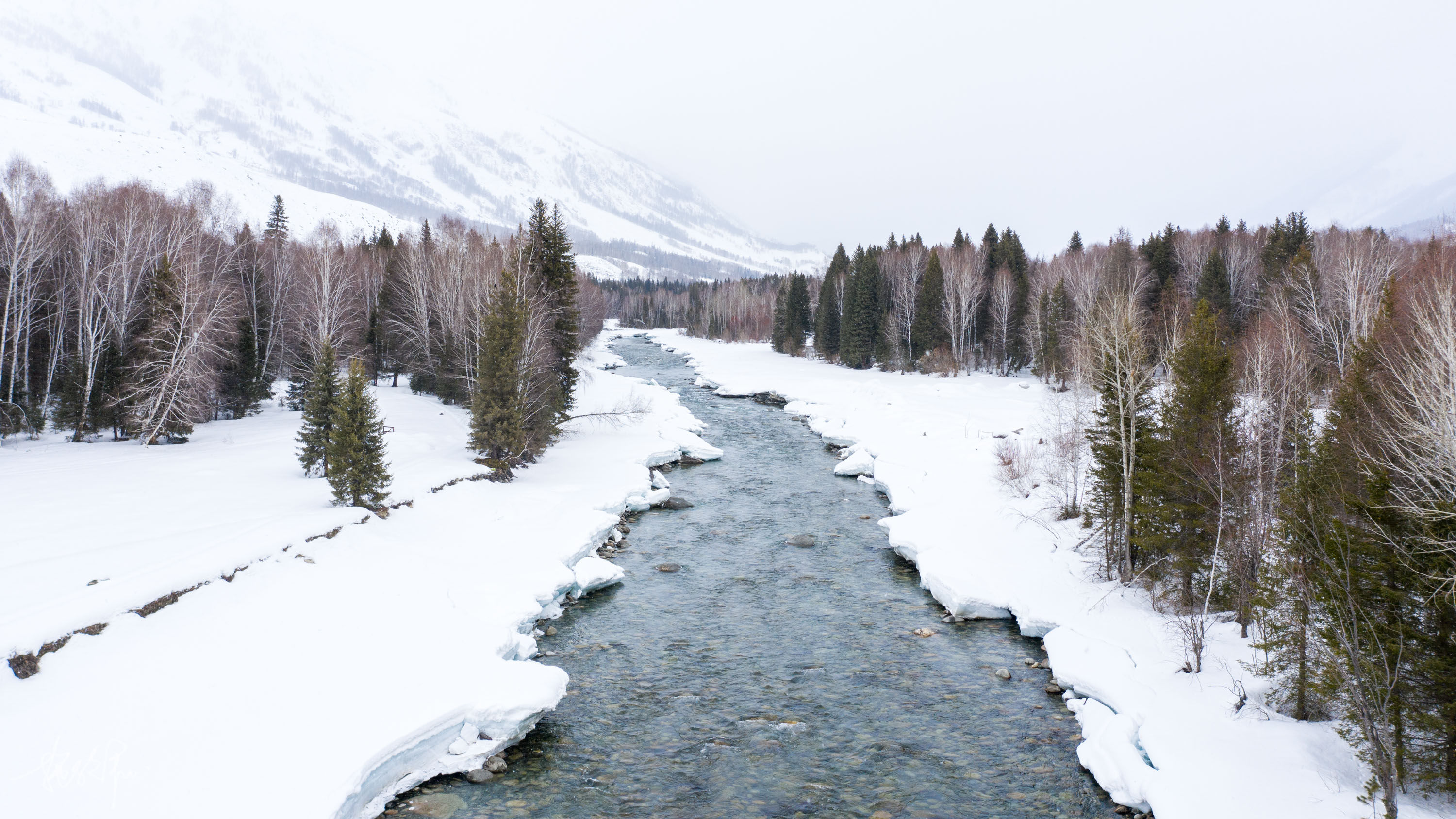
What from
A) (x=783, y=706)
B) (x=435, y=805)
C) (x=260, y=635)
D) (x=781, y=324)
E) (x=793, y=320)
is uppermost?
(x=793, y=320)

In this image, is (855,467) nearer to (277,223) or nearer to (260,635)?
(260,635)

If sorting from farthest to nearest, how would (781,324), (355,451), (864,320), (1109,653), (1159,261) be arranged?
(781,324)
(864,320)
(1159,261)
(355,451)
(1109,653)

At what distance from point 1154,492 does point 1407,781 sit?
8.21 m

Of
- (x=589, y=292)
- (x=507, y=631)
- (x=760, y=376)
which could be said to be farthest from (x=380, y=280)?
(x=507, y=631)

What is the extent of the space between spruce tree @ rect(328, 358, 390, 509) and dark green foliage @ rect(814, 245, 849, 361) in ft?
Result: 217

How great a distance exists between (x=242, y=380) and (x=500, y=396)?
783 inches

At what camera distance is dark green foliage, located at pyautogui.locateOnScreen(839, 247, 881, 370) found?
75.1m

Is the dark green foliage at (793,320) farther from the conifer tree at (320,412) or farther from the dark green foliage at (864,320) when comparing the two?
the conifer tree at (320,412)

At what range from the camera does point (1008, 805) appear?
10570 millimetres

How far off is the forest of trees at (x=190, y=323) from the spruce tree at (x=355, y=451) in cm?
155

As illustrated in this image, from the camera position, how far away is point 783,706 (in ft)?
44.0

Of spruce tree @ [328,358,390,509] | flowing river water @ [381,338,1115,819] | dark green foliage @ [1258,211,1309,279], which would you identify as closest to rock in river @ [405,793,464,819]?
flowing river water @ [381,338,1115,819]

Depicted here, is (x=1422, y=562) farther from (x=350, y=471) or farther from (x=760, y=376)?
(x=760, y=376)

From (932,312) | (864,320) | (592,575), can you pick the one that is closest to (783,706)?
(592,575)
